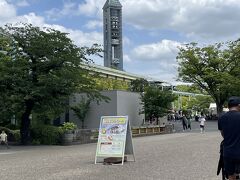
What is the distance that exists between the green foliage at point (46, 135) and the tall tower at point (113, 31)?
447 ft

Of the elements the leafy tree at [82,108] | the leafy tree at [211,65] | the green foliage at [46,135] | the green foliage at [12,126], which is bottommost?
the green foliage at [46,135]

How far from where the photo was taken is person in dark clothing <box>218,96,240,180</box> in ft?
20.6

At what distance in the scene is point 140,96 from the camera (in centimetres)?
4731

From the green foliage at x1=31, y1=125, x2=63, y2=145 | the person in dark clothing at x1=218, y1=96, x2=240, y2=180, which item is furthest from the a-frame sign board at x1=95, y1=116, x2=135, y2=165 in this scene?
the green foliage at x1=31, y1=125, x2=63, y2=145

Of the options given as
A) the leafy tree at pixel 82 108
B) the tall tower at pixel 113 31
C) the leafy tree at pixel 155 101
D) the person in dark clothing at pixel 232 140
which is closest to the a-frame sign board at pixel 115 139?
the person in dark clothing at pixel 232 140

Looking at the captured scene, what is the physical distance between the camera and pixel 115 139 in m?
14.7

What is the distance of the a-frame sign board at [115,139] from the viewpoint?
14.4 m

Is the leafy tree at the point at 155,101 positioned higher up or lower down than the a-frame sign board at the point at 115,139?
higher up

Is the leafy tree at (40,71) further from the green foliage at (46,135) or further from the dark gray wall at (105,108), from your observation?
the dark gray wall at (105,108)

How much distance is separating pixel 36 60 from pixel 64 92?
2.56 meters

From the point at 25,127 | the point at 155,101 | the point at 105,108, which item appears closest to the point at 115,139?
the point at 25,127

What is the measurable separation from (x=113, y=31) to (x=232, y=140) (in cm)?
16539

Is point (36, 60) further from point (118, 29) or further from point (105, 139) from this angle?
point (118, 29)

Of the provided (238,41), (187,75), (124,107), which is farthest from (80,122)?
(238,41)
